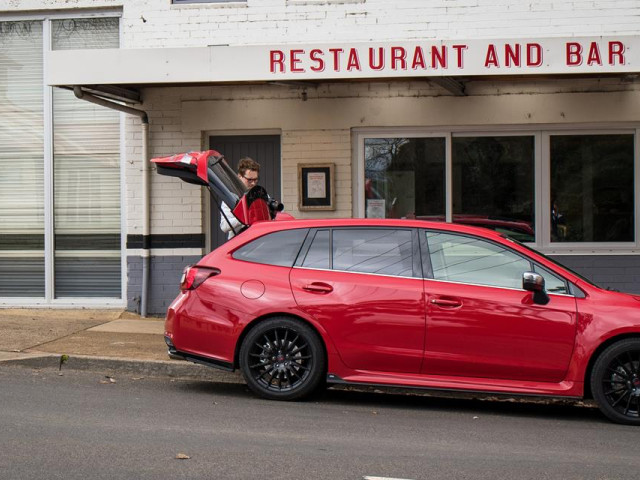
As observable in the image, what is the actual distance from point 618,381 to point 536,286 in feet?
3.19

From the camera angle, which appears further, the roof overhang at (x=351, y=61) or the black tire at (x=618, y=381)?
the roof overhang at (x=351, y=61)

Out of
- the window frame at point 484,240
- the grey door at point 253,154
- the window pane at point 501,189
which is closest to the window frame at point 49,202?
the grey door at point 253,154

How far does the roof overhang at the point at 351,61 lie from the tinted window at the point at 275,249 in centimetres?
298

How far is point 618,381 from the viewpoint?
24.2ft

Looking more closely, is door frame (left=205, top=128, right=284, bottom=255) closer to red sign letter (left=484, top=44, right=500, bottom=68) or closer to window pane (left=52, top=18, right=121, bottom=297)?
window pane (left=52, top=18, right=121, bottom=297)

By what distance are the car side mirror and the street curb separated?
3.07 m

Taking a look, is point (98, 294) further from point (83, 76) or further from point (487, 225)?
point (487, 225)

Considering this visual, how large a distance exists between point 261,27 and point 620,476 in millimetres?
8111

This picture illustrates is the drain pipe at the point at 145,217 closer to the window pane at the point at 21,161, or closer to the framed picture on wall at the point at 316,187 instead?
the window pane at the point at 21,161

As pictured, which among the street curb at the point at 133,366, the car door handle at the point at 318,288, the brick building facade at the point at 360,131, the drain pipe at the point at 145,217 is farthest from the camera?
the drain pipe at the point at 145,217

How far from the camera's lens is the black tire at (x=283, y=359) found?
25.4ft

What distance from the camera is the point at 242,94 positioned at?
12.4m

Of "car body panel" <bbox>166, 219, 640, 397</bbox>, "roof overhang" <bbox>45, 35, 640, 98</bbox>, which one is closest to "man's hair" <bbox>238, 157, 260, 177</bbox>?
"roof overhang" <bbox>45, 35, 640, 98</bbox>

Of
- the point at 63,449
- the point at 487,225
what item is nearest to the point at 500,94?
the point at 487,225
